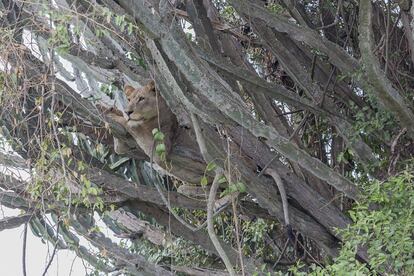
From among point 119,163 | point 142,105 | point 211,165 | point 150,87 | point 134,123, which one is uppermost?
point 150,87

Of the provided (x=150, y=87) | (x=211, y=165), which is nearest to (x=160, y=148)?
(x=211, y=165)

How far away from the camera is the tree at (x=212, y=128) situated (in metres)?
4.99

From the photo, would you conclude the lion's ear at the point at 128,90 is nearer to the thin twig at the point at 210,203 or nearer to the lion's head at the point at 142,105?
the lion's head at the point at 142,105

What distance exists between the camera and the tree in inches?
197

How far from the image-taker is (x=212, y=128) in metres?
5.59

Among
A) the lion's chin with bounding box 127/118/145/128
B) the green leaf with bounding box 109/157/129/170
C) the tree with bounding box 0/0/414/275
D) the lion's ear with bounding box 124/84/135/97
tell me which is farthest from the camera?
the green leaf with bounding box 109/157/129/170

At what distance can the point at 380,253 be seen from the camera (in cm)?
488

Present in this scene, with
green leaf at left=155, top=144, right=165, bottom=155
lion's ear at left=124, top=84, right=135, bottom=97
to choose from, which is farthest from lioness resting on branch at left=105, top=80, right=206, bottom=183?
green leaf at left=155, top=144, right=165, bottom=155

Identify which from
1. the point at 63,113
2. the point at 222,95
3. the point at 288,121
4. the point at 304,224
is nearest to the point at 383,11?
the point at 288,121

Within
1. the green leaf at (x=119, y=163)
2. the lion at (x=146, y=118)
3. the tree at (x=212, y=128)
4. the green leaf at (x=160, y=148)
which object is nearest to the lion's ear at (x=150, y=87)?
the lion at (x=146, y=118)

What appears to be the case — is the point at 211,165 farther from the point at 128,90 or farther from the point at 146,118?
the point at 128,90

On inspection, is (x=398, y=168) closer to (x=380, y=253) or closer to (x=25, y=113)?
(x=380, y=253)

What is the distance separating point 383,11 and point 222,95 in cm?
222

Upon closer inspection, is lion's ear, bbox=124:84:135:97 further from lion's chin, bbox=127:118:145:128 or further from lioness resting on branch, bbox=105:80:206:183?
lion's chin, bbox=127:118:145:128
